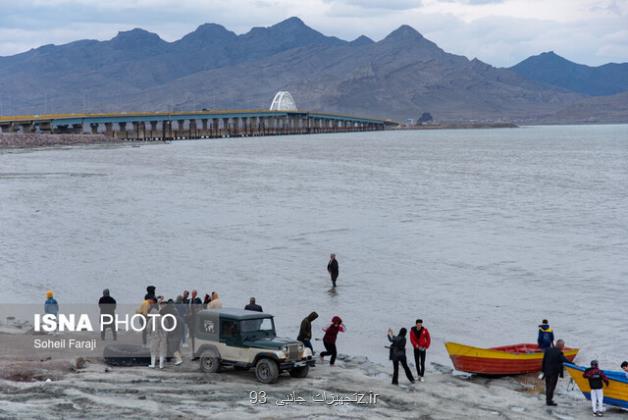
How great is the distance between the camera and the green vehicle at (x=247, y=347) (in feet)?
60.4

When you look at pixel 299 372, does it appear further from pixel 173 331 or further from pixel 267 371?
pixel 173 331

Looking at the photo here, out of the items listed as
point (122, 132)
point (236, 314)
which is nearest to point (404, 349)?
point (236, 314)

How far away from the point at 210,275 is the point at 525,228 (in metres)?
24.1

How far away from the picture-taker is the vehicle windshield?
18.6 metres

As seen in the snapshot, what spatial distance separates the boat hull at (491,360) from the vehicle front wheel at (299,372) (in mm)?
3879

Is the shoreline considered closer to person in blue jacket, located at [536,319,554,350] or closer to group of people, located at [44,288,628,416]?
group of people, located at [44,288,628,416]

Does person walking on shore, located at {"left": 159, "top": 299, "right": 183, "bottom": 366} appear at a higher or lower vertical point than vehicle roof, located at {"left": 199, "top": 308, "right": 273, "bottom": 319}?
lower

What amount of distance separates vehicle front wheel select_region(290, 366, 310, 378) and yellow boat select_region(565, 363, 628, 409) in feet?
18.7

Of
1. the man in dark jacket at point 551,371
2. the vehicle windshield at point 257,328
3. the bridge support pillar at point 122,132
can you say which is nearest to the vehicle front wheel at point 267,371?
the vehicle windshield at point 257,328

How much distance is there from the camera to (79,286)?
32344 millimetres

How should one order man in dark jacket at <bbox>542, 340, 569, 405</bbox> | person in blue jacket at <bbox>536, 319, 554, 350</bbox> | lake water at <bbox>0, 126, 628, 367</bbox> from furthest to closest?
lake water at <bbox>0, 126, 628, 367</bbox> < person in blue jacket at <bbox>536, 319, 554, 350</bbox> < man in dark jacket at <bbox>542, 340, 569, 405</bbox>

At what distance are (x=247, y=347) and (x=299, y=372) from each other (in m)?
1.29

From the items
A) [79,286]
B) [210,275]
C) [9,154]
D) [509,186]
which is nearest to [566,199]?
[509,186]

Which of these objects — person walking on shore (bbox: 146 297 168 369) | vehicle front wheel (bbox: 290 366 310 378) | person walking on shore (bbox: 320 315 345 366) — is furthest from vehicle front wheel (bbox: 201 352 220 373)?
person walking on shore (bbox: 320 315 345 366)
